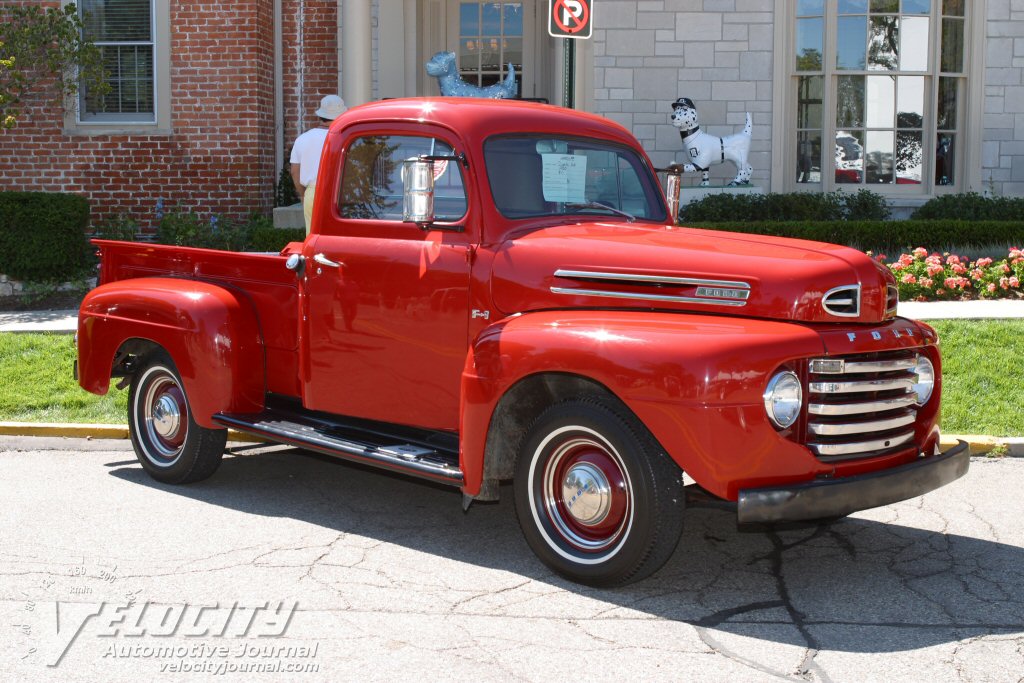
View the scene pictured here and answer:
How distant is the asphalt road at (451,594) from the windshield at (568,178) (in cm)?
161

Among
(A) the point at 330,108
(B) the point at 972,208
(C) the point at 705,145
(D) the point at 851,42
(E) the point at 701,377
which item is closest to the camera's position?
(E) the point at 701,377

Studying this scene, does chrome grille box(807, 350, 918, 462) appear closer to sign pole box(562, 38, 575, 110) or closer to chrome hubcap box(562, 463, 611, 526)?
chrome hubcap box(562, 463, 611, 526)

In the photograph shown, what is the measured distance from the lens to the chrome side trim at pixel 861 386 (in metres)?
4.68

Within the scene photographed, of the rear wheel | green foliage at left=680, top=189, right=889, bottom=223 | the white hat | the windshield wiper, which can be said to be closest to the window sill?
the white hat

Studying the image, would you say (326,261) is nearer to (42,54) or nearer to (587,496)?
(587,496)

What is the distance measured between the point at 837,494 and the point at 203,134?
12.6 metres

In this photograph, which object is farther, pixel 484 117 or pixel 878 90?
pixel 878 90

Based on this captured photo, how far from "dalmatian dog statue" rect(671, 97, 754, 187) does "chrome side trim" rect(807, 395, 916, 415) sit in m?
10.2

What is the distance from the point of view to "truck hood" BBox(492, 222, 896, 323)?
480 centimetres

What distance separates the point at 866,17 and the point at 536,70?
14.1 feet

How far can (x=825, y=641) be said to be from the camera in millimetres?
4418

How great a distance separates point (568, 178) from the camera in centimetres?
595

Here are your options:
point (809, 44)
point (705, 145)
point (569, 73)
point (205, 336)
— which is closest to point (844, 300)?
point (205, 336)

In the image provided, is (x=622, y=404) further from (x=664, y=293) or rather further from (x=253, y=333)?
(x=253, y=333)
